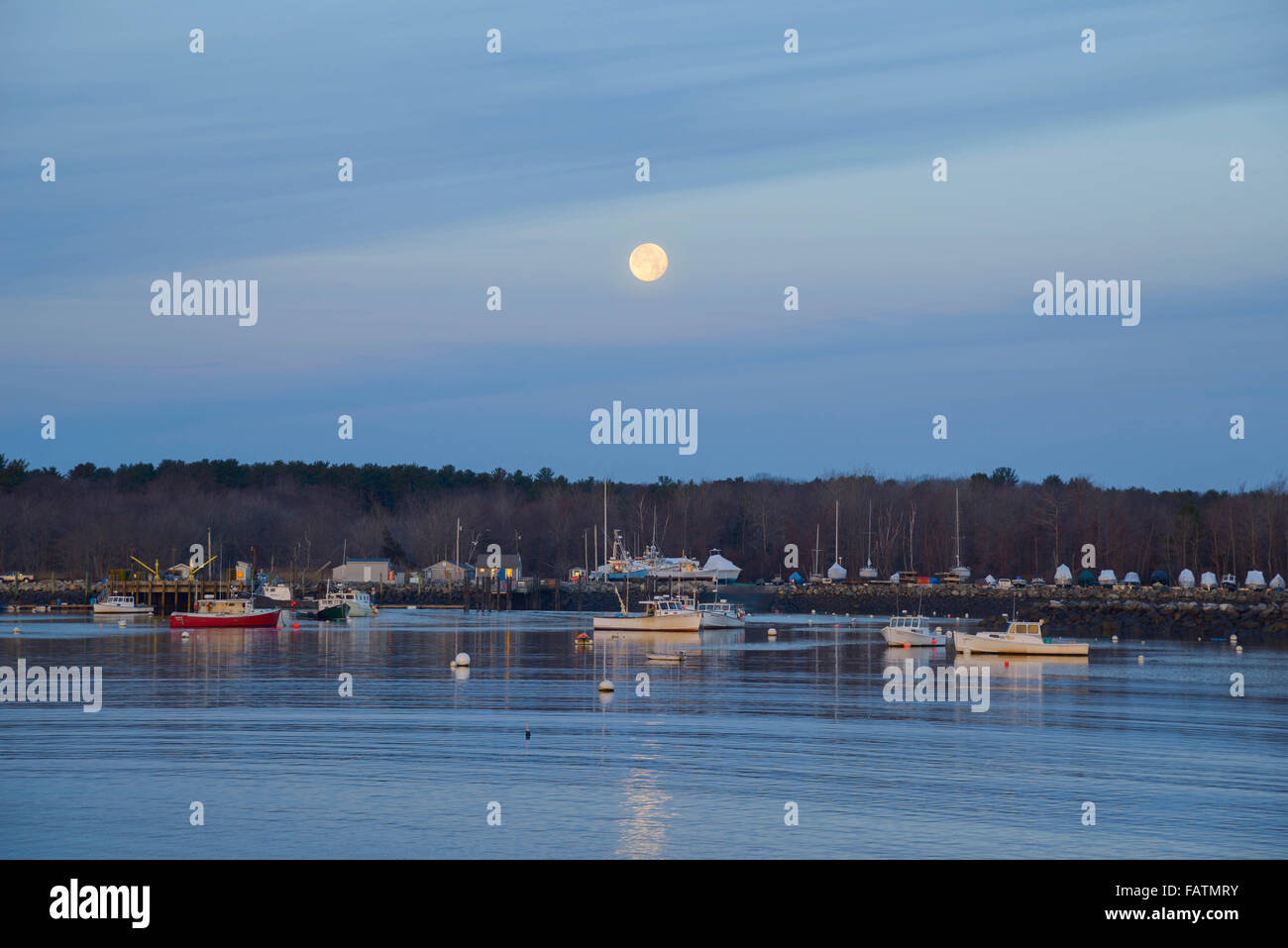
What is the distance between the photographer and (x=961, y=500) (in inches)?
7146

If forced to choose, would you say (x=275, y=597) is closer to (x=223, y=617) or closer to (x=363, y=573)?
(x=363, y=573)

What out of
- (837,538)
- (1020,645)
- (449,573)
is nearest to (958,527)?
(837,538)

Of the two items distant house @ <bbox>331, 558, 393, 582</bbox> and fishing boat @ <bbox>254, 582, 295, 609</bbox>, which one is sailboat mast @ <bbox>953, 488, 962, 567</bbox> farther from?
fishing boat @ <bbox>254, 582, 295, 609</bbox>

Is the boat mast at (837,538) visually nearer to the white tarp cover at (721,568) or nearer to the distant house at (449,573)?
the white tarp cover at (721,568)

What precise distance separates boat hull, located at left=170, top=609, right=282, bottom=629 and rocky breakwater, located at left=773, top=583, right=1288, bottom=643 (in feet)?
181

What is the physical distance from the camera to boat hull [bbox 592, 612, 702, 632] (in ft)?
Result: 294

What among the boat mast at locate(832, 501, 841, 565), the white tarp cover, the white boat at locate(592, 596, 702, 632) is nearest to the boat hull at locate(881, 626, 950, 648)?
the white boat at locate(592, 596, 702, 632)

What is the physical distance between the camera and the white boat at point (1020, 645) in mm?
65250

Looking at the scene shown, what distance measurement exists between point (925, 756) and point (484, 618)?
91.1 metres

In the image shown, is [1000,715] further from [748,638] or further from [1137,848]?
[748,638]

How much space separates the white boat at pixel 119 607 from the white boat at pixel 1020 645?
292 feet

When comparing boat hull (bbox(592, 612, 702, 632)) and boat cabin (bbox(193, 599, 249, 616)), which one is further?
boat cabin (bbox(193, 599, 249, 616))

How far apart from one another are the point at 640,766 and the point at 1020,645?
4073 cm
